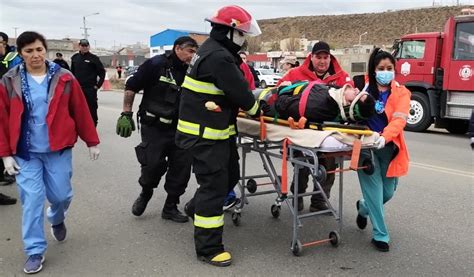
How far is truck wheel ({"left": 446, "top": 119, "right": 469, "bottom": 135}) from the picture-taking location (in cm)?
1302

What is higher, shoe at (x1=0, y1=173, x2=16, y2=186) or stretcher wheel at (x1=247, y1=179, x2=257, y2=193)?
stretcher wheel at (x1=247, y1=179, x2=257, y2=193)

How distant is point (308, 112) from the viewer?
4.02 metres

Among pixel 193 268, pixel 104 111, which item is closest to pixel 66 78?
pixel 193 268

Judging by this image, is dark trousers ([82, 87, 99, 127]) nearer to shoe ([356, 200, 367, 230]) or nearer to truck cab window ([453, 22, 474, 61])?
shoe ([356, 200, 367, 230])

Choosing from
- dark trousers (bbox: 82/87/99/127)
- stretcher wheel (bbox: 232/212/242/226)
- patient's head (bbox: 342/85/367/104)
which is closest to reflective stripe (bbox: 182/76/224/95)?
patient's head (bbox: 342/85/367/104)

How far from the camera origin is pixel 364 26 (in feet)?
346

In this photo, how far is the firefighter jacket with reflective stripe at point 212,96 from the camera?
12.5ft

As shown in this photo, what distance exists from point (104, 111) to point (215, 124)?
13230mm

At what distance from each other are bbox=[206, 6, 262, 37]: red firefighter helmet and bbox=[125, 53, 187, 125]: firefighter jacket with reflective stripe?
111 cm

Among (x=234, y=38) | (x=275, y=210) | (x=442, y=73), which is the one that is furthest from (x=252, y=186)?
(x=442, y=73)

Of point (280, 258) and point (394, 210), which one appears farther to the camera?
point (394, 210)

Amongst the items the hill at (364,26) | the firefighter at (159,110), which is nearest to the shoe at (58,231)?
the firefighter at (159,110)

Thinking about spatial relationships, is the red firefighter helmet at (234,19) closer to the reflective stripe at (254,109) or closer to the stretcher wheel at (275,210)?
the reflective stripe at (254,109)

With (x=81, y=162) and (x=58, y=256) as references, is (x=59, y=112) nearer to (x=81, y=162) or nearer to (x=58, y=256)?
(x=58, y=256)
